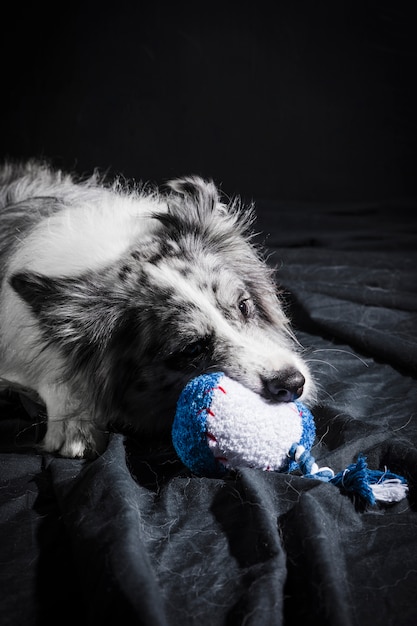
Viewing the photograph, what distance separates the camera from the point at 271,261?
3.62 meters

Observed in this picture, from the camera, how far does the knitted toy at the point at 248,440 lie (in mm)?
1693

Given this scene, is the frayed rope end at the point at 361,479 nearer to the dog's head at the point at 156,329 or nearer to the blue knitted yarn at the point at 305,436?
the blue knitted yarn at the point at 305,436

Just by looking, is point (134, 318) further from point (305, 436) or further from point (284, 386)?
A: point (305, 436)

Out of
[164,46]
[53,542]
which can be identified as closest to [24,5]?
[164,46]

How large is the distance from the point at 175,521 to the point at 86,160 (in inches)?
154

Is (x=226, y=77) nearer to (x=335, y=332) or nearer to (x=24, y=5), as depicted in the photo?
(x=24, y=5)

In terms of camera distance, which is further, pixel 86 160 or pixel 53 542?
pixel 86 160

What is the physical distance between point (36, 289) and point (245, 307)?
735 mm

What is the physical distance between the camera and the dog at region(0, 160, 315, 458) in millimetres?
1984

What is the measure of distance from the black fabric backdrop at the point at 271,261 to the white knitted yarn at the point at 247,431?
0.22 feet

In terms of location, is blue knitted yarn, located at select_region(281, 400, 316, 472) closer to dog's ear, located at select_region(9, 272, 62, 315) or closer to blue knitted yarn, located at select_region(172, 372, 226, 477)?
blue knitted yarn, located at select_region(172, 372, 226, 477)

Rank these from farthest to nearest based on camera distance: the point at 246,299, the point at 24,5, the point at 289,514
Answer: the point at 24,5, the point at 246,299, the point at 289,514

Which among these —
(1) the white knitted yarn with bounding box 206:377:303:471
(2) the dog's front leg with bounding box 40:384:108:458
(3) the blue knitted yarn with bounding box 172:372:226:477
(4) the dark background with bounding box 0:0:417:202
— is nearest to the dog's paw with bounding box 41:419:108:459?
(2) the dog's front leg with bounding box 40:384:108:458

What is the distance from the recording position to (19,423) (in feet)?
7.36
